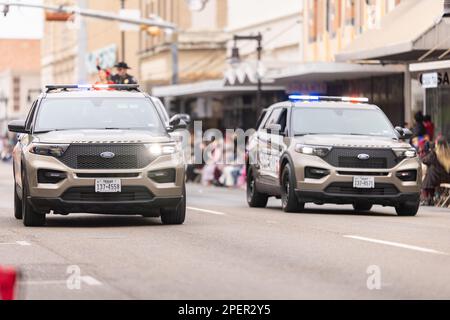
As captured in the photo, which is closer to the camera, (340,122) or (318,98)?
(340,122)

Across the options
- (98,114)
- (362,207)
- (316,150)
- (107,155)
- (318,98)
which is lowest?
(362,207)

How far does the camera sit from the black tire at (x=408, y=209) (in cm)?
2225

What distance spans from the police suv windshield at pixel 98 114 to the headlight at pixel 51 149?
2.58ft

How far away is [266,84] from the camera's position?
1885 inches

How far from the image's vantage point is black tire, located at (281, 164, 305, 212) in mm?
22203

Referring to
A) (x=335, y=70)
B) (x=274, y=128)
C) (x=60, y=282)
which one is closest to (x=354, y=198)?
(x=274, y=128)

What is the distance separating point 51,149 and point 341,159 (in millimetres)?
5479

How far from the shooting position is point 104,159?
→ 59.8 feet

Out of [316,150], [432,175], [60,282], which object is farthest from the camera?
[432,175]

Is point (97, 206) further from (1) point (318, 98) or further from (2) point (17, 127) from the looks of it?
(1) point (318, 98)

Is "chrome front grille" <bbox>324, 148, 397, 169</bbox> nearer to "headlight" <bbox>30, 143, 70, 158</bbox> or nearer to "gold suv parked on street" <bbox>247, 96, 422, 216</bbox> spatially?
"gold suv parked on street" <bbox>247, 96, 422, 216</bbox>

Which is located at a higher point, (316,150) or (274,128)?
(274,128)

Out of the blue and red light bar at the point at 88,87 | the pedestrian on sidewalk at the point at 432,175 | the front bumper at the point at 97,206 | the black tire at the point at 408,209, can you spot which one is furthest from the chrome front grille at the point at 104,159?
the pedestrian on sidewalk at the point at 432,175

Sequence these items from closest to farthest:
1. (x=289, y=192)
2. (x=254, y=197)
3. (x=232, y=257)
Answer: (x=232, y=257) < (x=289, y=192) < (x=254, y=197)
